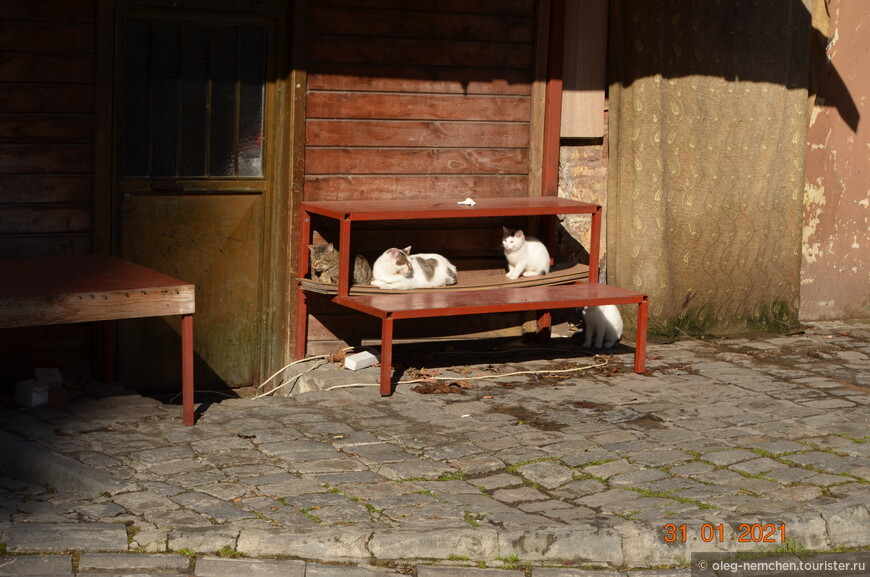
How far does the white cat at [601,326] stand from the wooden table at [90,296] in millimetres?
3288

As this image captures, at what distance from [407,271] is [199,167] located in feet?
4.88

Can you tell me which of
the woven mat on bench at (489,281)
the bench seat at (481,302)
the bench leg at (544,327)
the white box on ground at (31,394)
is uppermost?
the woven mat on bench at (489,281)

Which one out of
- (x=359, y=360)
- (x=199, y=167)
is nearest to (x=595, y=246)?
(x=359, y=360)

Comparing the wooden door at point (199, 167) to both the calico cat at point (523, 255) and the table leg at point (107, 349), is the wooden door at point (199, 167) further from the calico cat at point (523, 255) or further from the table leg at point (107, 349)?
the calico cat at point (523, 255)

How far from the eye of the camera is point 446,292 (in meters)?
7.77

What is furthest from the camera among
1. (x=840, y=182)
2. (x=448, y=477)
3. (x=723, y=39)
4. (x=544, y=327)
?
(x=840, y=182)

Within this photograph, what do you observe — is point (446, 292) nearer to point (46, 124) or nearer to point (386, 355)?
point (386, 355)

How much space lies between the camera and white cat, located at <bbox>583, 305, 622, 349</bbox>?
849 centimetres

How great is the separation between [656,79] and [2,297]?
16.1 ft

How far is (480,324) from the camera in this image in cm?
859

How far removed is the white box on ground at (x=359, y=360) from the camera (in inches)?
302

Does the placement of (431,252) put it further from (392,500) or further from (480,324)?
(392,500)

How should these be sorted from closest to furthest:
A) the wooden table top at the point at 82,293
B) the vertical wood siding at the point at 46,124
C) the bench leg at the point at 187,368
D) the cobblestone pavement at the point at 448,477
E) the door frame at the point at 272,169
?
the cobblestone pavement at the point at 448,477
the wooden table top at the point at 82,293
the bench leg at the point at 187,368
the vertical wood siding at the point at 46,124
the door frame at the point at 272,169

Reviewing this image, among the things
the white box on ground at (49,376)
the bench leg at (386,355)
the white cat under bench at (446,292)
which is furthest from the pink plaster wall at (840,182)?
the white box on ground at (49,376)
